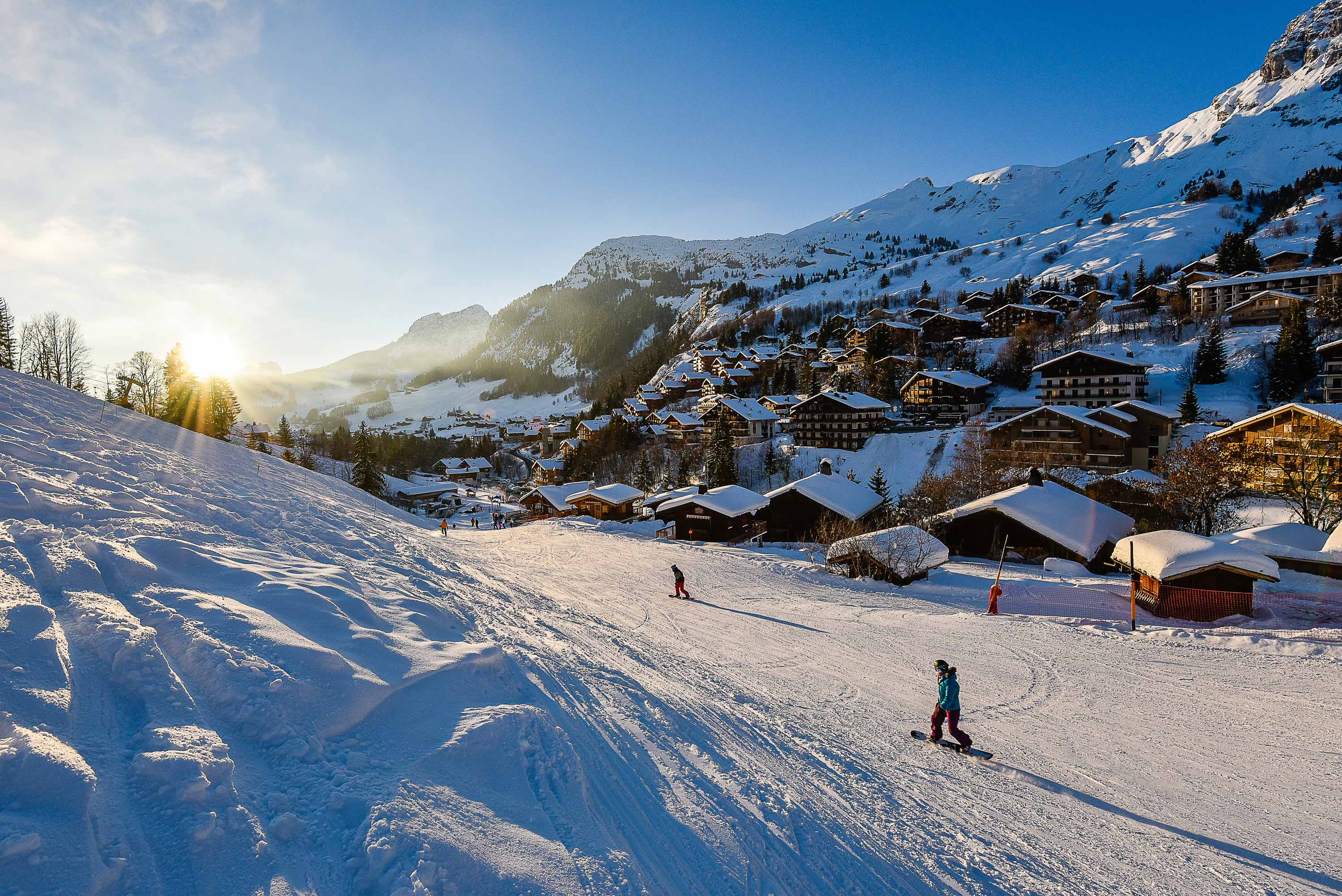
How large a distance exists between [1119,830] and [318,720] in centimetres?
862

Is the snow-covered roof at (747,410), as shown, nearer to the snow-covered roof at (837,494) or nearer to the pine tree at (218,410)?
the snow-covered roof at (837,494)

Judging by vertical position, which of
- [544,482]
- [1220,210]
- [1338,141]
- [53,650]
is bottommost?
[544,482]

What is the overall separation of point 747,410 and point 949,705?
196ft

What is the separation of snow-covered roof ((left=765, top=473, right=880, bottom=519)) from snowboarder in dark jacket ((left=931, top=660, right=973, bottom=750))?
82.8 feet

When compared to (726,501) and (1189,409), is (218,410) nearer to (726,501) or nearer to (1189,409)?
(726,501)

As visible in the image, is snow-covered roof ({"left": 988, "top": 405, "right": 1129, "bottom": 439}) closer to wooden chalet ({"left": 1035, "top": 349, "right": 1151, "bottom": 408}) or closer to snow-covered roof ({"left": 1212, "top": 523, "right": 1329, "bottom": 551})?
wooden chalet ({"left": 1035, "top": 349, "right": 1151, "bottom": 408})

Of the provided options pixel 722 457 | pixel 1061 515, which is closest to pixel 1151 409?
pixel 1061 515

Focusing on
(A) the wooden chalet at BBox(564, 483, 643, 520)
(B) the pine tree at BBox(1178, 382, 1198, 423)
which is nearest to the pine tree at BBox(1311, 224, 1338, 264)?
(B) the pine tree at BBox(1178, 382, 1198, 423)

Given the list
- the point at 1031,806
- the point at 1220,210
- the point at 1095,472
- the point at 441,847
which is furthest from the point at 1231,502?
the point at 1220,210

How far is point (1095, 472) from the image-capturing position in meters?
42.8

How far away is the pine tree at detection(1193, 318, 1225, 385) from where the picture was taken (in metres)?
52.4

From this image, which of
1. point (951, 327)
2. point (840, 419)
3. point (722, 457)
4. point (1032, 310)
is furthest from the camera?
point (951, 327)

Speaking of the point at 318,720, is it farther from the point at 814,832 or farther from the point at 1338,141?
the point at 1338,141

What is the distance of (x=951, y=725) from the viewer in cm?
797
